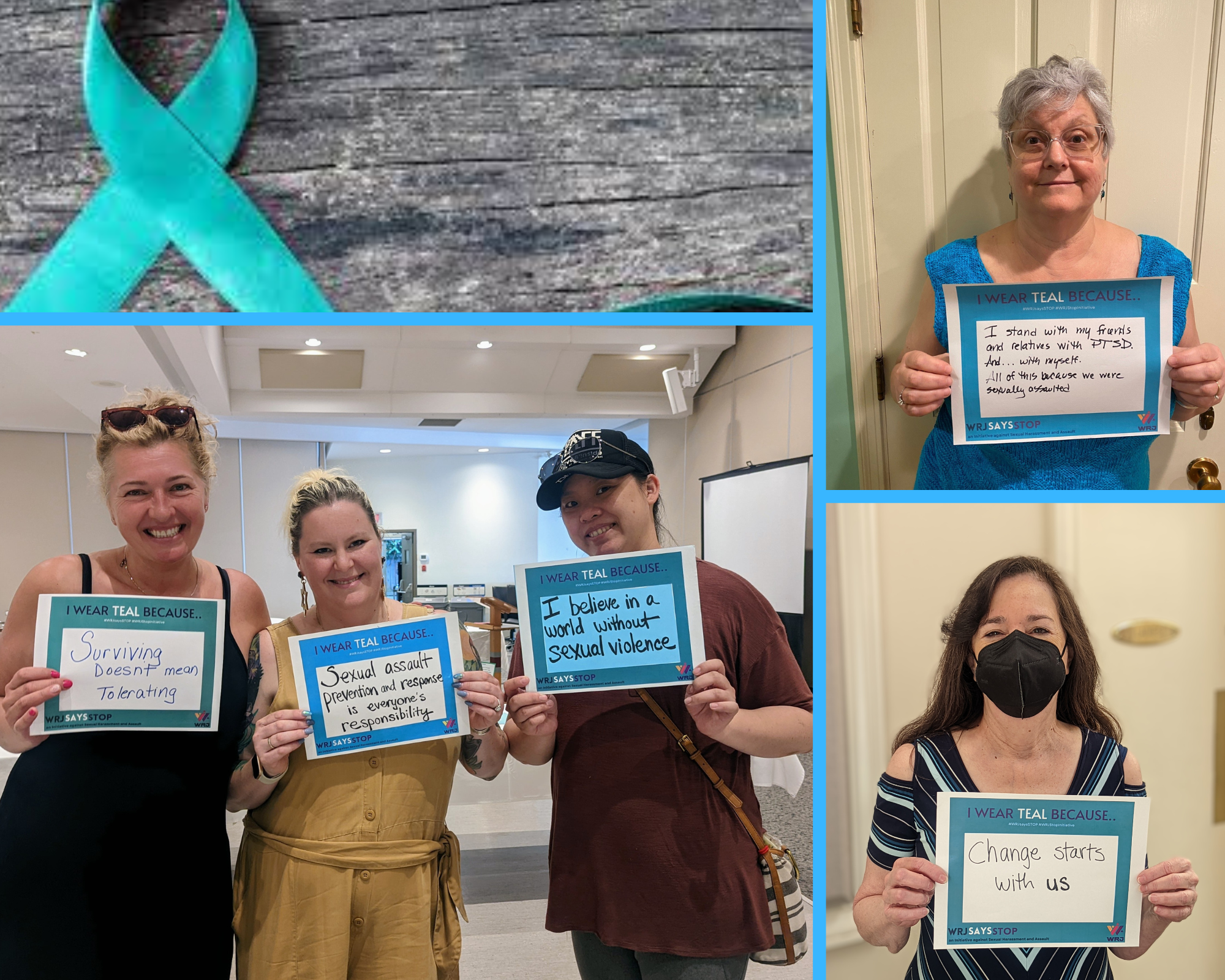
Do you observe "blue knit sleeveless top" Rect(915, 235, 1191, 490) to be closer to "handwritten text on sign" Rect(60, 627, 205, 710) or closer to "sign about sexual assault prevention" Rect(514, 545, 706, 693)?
"sign about sexual assault prevention" Rect(514, 545, 706, 693)

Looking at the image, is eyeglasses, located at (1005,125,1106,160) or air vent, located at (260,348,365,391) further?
eyeglasses, located at (1005,125,1106,160)

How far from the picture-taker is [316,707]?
124cm

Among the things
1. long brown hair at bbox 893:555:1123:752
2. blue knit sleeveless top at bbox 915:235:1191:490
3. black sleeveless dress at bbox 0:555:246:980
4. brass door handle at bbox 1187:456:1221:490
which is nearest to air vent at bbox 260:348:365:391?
black sleeveless dress at bbox 0:555:246:980

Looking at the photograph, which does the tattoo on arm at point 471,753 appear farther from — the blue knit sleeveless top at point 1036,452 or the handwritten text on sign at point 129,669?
the blue knit sleeveless top at point 1036,452

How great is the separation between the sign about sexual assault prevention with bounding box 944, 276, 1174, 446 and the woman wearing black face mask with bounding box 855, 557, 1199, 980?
225 millimetres

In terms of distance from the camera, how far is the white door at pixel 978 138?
4.69ft

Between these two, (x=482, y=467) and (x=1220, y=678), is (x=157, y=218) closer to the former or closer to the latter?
(x=482, y=467)

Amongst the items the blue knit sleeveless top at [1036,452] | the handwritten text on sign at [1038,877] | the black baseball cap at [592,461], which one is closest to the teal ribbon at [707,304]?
the black baseball cap at [592,461]

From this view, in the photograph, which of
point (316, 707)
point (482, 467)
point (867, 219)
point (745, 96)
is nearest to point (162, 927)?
point (316, 707)

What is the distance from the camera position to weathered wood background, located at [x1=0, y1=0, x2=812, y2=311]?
120cm

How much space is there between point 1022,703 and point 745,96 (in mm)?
954

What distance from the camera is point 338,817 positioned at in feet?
4.09

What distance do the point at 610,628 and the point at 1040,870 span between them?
718 millimetres

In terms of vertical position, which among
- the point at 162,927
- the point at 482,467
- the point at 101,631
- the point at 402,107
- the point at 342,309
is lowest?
the point at 162,927
